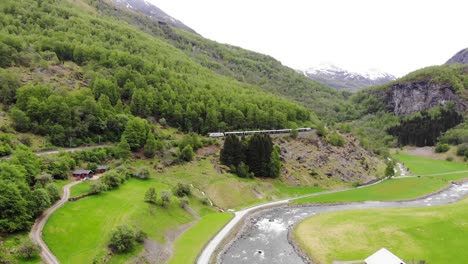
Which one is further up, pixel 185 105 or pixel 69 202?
pixel 185 105

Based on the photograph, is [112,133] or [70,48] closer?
[112,133]

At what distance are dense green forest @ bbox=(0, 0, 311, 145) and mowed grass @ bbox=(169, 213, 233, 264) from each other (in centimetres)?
4874

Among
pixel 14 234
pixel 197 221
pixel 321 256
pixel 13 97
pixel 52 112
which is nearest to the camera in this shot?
pixel 14 234

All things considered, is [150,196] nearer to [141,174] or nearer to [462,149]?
[141,174]

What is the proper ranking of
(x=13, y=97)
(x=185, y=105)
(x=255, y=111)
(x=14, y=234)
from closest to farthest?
(x=14, y=234) < (x=13, y=97) < (x=185, y=105) < (x=255, y=111)

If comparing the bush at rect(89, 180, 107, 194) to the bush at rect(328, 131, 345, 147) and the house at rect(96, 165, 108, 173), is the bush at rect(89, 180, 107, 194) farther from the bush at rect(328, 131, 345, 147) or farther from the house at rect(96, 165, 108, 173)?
the bush at rect(328, 131, 345, 147)

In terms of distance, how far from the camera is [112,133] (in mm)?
111000

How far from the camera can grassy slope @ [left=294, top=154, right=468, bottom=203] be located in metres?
109

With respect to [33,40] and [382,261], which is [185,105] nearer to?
[33,40]

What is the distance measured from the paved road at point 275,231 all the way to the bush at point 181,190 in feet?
56.6

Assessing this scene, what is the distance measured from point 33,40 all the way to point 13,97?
5565 centimetres

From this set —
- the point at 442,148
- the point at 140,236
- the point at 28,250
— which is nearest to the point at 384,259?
the point at 140,236

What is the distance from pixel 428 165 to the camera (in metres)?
169

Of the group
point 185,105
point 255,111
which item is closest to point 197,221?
point 185,105
